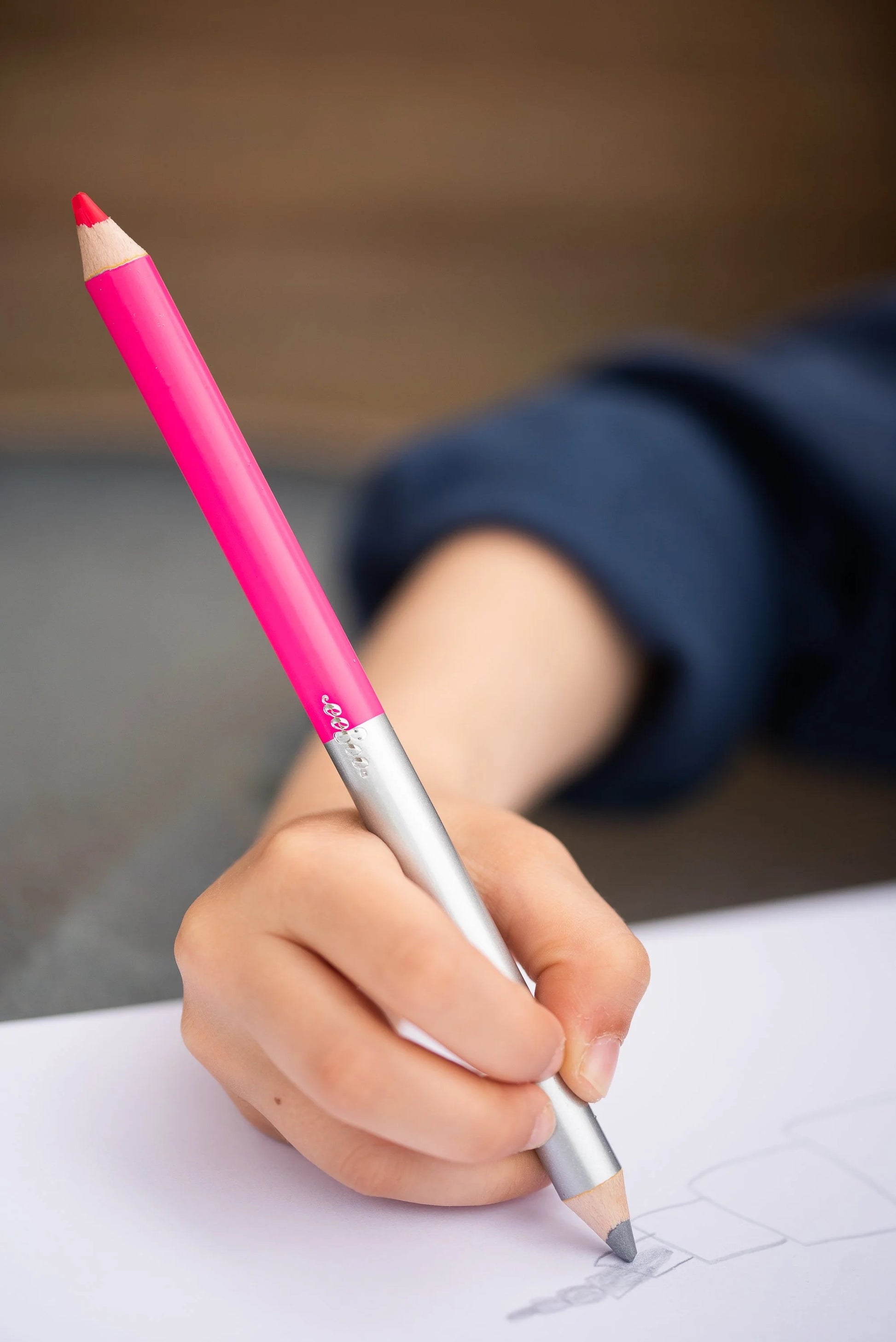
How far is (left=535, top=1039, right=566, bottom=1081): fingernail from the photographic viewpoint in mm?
119

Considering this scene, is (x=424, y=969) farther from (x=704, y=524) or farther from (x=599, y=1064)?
(x=704, y=524)

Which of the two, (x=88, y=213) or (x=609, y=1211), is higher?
(x=88, y=213)

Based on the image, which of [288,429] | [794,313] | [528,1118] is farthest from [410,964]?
[794,313]

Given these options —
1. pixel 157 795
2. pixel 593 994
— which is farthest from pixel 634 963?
pixel 157 795

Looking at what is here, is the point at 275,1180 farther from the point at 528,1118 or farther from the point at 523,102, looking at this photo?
the point at 523,102

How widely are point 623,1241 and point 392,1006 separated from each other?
42 mm

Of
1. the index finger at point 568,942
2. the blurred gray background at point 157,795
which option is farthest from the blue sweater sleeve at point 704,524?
the index finger at point 568,942

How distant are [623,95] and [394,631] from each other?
1.86ft

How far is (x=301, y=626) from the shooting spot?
5.0 inches

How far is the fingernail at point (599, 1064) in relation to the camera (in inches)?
4.9

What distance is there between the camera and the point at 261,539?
126mm

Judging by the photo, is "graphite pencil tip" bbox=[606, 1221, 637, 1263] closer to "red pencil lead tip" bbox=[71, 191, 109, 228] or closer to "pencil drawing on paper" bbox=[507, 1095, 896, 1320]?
"pencil drawing on paper" bbox=[507, 1095, 896, 1320]

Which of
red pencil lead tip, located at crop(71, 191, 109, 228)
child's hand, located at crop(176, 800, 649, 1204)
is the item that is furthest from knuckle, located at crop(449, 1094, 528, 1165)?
red pencil lead tip, located at crop(71, 191, 109, 228)

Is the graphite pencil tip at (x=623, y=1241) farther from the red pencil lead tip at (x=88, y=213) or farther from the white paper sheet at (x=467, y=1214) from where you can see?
the red pencil lead tip at (x=88, y=213)
